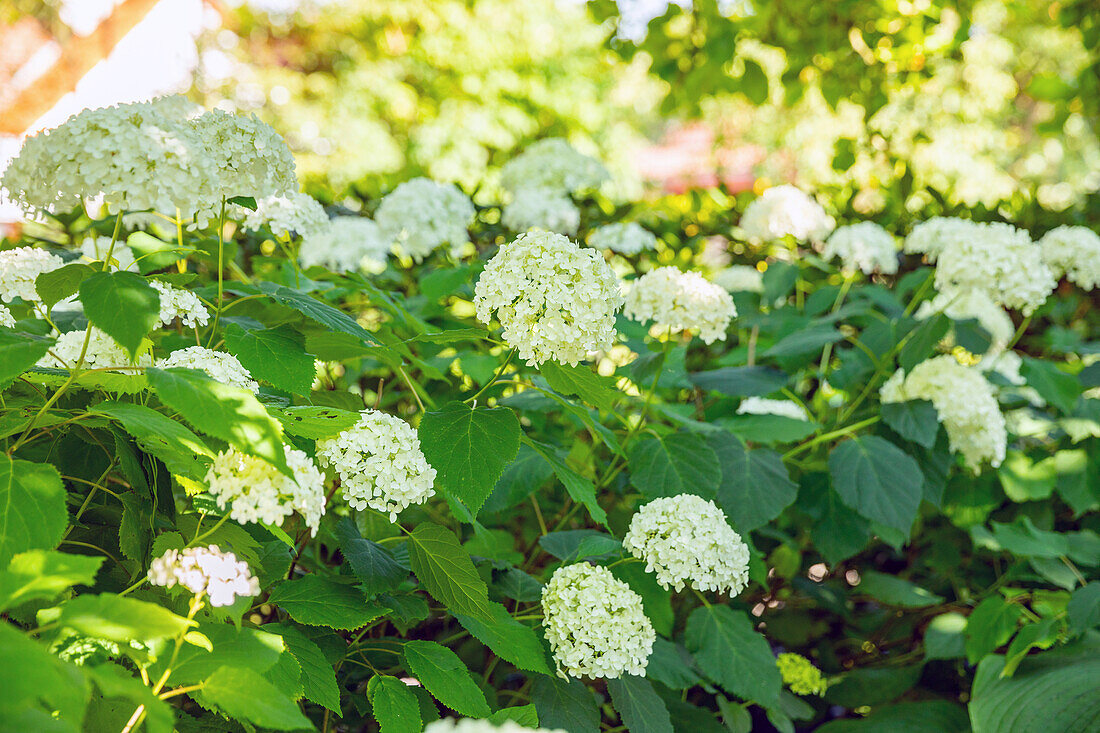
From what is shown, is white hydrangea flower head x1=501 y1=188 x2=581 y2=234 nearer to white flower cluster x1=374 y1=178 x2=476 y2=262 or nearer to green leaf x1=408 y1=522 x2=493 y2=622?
white flower cluster x1=374 y1=178 x2=476 y2=262

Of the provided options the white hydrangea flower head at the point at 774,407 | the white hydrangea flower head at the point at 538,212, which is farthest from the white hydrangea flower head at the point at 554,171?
the white hydrangea flower head at the point at 774,407

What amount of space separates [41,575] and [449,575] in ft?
1.80

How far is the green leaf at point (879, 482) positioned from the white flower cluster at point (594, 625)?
30.6 inches

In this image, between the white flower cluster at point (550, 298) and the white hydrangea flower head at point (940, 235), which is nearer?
the white flower cluster at point (550, 298)

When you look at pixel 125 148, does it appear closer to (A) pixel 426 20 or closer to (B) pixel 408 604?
(B) pixel 408 604

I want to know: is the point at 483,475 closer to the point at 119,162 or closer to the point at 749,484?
the point at 119,162

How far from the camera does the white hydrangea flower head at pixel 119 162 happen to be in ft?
3.26

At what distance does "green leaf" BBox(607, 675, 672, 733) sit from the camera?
1.28 meters

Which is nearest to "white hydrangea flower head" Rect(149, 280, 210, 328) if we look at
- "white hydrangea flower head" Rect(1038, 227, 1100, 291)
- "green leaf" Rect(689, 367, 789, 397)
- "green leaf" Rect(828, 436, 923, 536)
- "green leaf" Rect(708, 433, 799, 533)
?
"green leaf" Rect(708, 433, 799, 533)

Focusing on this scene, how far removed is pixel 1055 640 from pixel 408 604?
1.57 metres

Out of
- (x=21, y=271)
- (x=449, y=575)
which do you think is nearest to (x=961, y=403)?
(x=449, y=575)

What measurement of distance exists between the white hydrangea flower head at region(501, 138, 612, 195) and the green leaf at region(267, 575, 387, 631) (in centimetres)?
196

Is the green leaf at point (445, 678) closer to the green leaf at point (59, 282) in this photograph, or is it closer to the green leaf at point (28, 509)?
the green leaf at point (28, 509)

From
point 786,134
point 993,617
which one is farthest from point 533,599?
point 786,134
